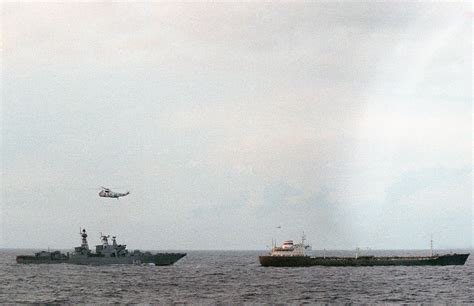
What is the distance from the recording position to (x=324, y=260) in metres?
148

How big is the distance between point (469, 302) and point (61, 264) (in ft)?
359

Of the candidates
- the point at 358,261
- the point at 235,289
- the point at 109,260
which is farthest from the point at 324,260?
the point at 235,289

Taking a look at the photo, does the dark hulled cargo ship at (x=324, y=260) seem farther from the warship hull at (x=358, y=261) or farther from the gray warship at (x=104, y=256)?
the gray warship at (x=104, y=256)

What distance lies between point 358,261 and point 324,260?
8.47 meters

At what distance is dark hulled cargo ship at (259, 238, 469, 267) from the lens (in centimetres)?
14412

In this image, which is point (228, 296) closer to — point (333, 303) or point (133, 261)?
point (333, 303)

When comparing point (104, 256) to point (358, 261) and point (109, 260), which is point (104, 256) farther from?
point (358, 261)

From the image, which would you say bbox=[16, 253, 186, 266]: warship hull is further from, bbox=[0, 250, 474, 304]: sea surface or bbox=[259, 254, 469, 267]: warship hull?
bbox=[0, 250, 474, 304]: sea surface

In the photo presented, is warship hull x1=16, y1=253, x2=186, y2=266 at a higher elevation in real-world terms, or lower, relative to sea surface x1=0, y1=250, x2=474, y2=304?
higher

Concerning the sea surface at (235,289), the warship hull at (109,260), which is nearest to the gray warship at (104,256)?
the warship hull at (109,260)

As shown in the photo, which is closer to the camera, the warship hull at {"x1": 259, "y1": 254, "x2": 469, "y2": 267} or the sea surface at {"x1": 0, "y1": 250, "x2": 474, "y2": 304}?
the sea surface at {"x1": 0, "y1": 250, "x2": 474, "y2": 304}

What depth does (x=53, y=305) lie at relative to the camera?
66.3 m

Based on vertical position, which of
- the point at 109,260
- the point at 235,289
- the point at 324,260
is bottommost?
the point at 235,289

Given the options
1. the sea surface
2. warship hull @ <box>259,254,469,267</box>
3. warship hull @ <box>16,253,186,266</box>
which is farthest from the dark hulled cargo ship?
the sea surface
